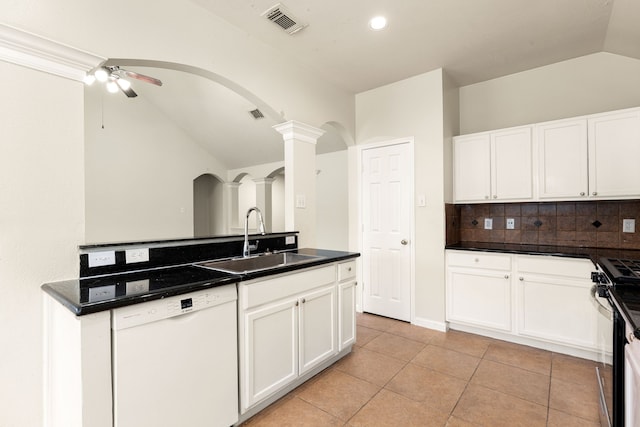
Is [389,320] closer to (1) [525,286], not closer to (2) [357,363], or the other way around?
(2) [357,363]

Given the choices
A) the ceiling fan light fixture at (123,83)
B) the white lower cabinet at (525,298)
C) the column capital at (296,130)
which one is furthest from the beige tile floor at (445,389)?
the ceiling fan light fixture at (123,83)

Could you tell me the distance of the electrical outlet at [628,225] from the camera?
2.77 metres

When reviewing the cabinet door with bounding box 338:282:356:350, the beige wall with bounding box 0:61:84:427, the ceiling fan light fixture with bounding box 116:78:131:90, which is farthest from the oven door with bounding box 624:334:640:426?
the ceiling fan light fixture with bounding box 116:78:131:90

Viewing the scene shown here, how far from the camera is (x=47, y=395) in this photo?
1522 millimetres

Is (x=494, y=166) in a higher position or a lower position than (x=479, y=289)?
higher

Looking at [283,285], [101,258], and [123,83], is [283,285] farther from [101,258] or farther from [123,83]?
[123,83]

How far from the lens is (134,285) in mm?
1506

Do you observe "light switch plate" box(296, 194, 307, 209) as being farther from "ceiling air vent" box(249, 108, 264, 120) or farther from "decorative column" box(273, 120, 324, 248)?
"ceiling air vent" box(249, 108, 264, 120)

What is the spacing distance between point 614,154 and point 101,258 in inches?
154

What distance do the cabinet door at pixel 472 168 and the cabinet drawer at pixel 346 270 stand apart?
1611mm

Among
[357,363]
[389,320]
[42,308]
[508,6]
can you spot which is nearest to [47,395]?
[42,308]

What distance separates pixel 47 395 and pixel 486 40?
3890 mm

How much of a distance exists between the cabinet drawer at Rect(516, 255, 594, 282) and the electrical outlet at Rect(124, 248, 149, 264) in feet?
9.96

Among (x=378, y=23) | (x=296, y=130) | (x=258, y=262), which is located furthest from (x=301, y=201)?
(x=378, y=23)
